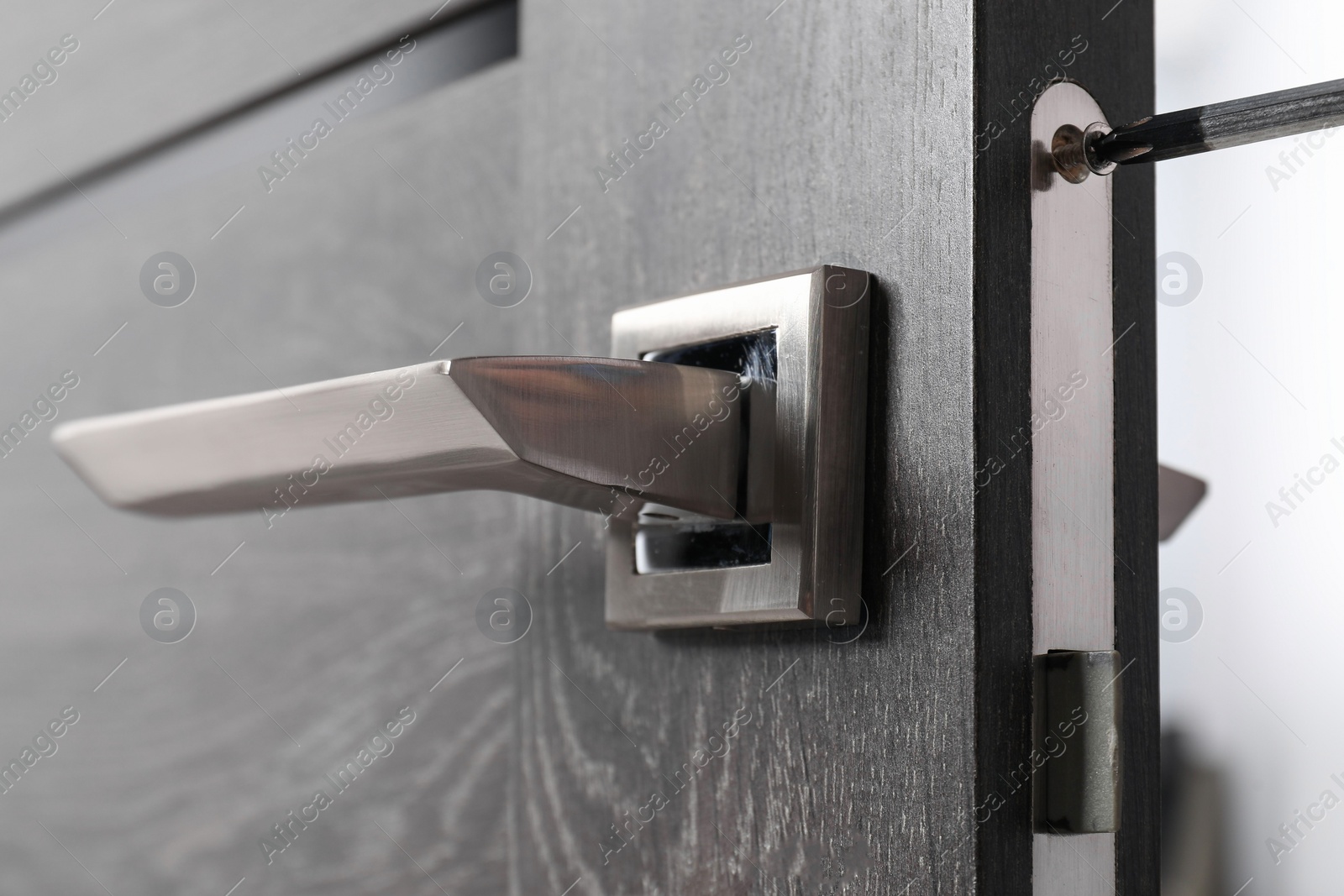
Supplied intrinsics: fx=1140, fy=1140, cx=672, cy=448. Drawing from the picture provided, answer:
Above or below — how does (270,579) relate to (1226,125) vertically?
below

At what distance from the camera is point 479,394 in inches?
8.9

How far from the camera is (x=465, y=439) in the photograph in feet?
0.76

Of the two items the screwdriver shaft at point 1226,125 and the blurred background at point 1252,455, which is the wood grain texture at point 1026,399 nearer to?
the screwdriver shaft at point 1226,125

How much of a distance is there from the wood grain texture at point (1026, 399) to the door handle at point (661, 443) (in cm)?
3

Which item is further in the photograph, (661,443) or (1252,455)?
(1252,455)

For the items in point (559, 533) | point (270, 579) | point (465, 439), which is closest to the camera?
point (465, 439)

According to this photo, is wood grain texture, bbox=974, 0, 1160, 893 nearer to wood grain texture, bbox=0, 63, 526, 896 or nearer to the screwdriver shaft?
the screwdriver shaft

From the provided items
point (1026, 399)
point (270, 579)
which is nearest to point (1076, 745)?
point (1026, 399)

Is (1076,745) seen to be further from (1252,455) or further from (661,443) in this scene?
(1252,455)

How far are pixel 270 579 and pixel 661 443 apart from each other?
0.85 ft

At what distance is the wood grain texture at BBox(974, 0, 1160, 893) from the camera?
0.23 m

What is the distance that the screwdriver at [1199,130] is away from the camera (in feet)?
0.75

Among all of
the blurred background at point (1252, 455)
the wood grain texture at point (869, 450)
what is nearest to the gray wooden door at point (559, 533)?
the wood grain texture at point (869, 450)

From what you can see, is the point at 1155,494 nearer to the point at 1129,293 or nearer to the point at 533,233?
the point at 1129,293
